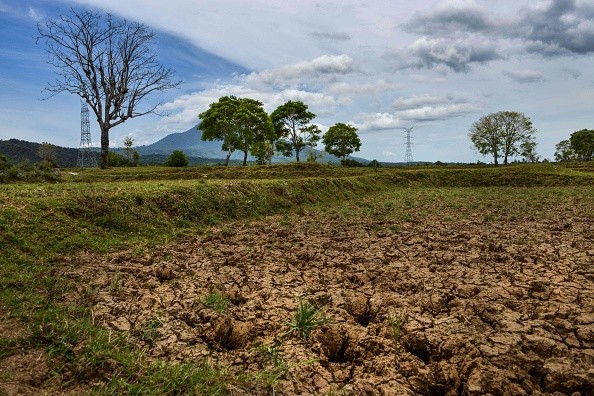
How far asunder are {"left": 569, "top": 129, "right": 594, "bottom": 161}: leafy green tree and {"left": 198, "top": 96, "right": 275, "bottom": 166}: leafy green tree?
2867 inches

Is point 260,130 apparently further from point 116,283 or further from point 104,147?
point 116,283

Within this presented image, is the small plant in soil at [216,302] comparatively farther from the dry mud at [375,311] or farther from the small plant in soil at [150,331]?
the small plant in soil at [150,331]

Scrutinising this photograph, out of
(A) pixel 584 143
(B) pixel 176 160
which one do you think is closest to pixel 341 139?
(B) pixel 176 160

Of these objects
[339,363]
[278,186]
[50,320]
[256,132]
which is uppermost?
[256,132]

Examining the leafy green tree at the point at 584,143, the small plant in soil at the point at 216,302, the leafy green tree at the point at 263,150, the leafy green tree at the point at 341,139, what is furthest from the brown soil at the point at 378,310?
the leafy green tree at the point at 584,143

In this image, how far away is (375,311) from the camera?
228 inches

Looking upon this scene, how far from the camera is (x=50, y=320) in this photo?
17.4 ft

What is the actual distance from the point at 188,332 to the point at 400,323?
2.93m

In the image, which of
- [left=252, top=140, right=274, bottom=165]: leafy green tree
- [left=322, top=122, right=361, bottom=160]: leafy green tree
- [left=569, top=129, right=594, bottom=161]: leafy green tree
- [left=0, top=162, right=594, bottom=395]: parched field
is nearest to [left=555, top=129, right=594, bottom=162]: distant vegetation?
[left=569, top=129, right=594, bottom=161]: leafy green tree

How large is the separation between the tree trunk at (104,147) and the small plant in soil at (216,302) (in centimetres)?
3302

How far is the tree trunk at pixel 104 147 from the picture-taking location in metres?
35.2

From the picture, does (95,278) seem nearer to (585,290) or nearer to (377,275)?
(377,275)

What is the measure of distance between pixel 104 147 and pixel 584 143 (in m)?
95.2

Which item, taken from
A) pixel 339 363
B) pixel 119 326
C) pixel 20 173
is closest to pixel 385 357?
pixel 339 363
